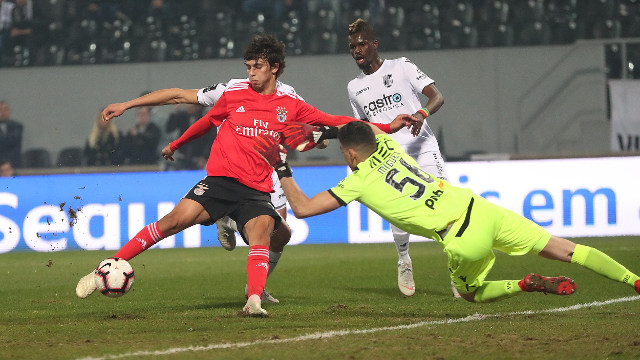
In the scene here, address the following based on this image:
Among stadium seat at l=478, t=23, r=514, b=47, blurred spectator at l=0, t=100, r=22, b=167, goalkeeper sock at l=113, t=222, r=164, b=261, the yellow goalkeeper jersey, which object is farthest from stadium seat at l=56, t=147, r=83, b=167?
the yellow goalkeeper jersey

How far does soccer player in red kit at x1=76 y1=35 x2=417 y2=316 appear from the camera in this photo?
718 centimetres

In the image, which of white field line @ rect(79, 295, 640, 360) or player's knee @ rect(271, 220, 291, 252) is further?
player's knee @ rect(271, 220, 291, 252)

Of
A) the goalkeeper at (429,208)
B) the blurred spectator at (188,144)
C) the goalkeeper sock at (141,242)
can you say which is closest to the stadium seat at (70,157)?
the blurred spectator at (188,144)

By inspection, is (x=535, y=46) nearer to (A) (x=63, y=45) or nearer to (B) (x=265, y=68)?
(A) (x=63, y=45)

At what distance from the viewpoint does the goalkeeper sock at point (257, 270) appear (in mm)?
6984

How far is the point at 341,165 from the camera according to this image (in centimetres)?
1470

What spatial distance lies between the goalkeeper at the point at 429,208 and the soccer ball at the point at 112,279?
1341 millimetres

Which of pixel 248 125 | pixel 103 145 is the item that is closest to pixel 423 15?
pixel 103 145

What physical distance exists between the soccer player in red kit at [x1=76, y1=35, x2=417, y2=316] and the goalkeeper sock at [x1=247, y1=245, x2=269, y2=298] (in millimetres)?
16

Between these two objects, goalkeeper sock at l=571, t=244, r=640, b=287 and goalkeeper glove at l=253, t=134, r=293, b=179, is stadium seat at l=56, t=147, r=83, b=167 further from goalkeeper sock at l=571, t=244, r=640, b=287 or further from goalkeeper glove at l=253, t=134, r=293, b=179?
goalkeeper sock at l=571, t=244, r=640, b=287

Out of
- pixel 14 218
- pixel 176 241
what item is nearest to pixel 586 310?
pixel 176 241

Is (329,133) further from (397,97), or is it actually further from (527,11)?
(527,11)

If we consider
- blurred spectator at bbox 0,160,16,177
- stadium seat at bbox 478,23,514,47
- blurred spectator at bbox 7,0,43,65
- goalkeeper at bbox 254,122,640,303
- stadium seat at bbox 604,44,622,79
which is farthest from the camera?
blurred spectator at bbox 7,0,43,65

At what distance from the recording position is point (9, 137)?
16.0 meters
